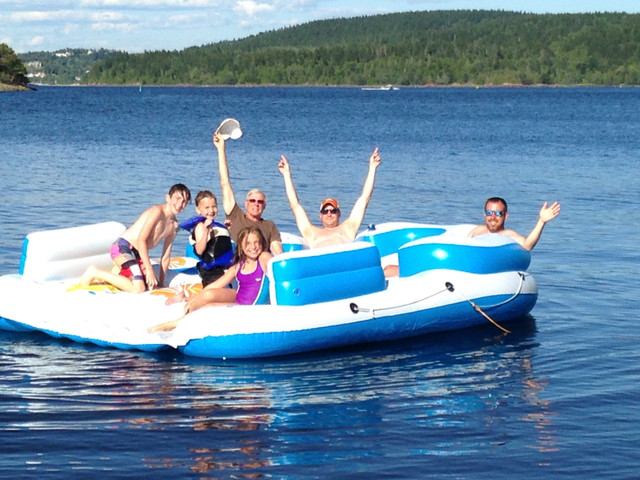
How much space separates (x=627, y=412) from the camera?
7434 millimetres

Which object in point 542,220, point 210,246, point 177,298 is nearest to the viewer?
point 177,298

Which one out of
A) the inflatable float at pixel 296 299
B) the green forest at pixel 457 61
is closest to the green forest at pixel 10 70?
the green forest at pixel 457 61

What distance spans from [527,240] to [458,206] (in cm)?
924

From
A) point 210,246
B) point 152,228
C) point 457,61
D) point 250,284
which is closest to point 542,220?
point 250,284

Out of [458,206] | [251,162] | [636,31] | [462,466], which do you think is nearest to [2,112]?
[251,162]

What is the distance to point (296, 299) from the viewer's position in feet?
28.3

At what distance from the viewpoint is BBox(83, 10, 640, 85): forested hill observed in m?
153

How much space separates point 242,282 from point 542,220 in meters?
2.64

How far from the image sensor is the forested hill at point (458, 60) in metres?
153

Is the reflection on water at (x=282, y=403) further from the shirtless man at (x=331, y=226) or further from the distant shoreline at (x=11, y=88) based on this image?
the distant shoreline at (x=11, y=88)

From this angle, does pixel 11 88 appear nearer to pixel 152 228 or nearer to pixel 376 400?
pixel 152 228

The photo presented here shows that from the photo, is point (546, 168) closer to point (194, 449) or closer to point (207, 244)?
point (207, 244)

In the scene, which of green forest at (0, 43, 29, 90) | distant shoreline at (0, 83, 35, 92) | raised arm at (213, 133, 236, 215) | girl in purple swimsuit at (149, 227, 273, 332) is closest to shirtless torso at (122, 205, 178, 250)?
raised arm at (213, 133, 236, 215)

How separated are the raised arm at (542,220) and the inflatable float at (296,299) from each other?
12cm
